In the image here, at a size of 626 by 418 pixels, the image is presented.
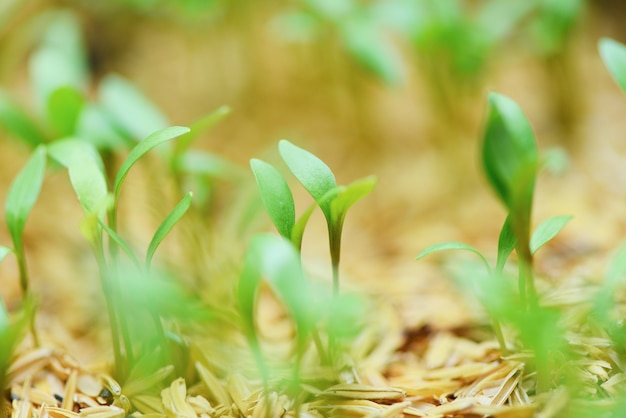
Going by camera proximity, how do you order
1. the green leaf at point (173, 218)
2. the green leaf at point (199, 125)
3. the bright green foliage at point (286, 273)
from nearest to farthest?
the bright green foliage at point (286, 273) < the green leaf at point (173, 218) < the green leaf at point (199, 125)

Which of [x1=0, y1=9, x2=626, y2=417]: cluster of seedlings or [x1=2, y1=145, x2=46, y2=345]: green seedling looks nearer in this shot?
[x1=0, y1=9, x2=626, y2=417]: cluster of seedlings

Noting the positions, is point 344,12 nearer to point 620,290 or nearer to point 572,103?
point 572,103

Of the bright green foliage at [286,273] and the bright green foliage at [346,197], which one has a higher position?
the bright green foliage at [346,197]

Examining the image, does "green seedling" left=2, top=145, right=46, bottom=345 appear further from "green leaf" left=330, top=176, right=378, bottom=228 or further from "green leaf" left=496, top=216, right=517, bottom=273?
"green leaf" left=496, top=216, right=517, bottom=273

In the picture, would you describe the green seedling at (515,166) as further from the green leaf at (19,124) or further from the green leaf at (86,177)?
the green leaf at (19,124)

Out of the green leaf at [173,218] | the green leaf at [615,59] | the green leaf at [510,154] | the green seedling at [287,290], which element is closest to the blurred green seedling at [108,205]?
the green leaf at [173,218]

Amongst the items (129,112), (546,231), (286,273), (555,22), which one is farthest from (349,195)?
(555,22)

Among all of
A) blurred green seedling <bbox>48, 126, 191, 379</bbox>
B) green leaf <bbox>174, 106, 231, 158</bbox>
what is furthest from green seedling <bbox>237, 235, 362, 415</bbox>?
green leaf <bbox>174, 106, 231, 158</bbox>

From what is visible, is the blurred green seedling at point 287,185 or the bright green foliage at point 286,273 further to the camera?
the blurred green seedling at point 287,185
